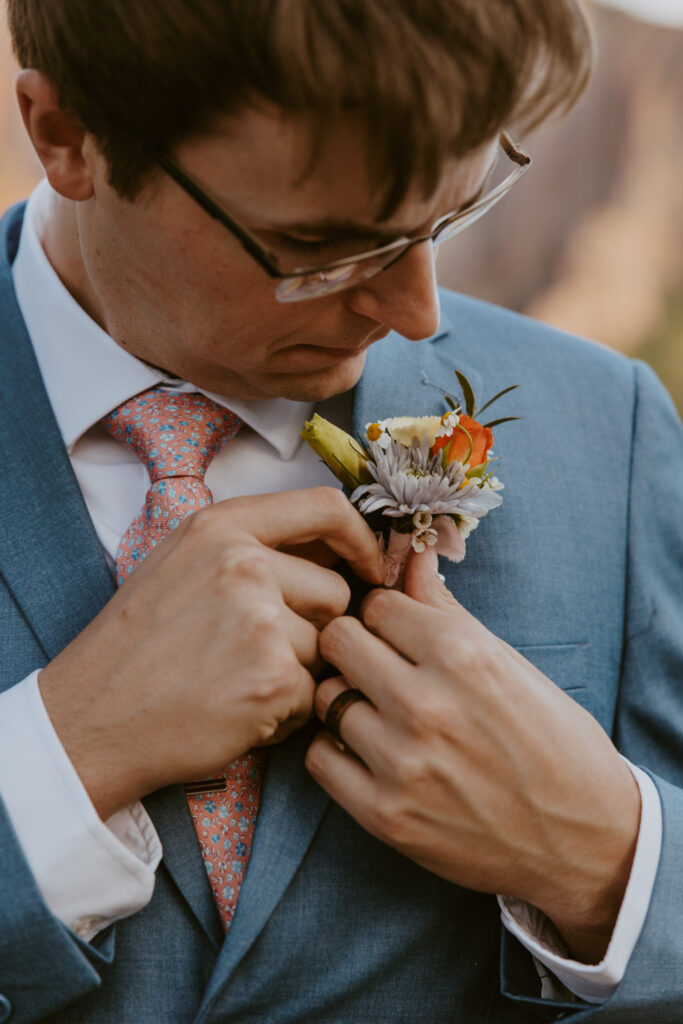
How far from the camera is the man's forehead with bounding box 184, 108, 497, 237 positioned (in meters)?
1.00

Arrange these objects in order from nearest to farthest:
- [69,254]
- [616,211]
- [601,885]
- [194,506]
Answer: [601,885] < [194,506] < [69,254] < [616,211]

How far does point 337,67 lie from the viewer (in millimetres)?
950

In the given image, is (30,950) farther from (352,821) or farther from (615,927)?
(615,927)

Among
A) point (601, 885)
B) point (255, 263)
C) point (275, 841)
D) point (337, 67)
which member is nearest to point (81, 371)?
point (255, 263)

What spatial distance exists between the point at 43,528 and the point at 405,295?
574mm

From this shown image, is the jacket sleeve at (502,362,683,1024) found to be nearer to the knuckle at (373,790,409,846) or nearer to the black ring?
the knuckle at (373,790,409,846)

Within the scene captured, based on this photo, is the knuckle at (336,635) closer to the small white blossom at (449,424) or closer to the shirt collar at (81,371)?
the small white blossom at (449,424)

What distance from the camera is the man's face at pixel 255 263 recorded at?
40.4 inches

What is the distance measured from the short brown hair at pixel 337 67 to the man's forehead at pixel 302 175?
2 centimetres

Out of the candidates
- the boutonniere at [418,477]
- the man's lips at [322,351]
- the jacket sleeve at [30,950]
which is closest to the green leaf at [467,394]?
the boutonniere at [418,477]

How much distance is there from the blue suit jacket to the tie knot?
10 cm

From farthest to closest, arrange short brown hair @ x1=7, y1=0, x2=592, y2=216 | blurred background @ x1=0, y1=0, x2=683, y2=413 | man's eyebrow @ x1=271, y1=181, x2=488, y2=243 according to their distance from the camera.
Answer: blurred background @ x1=0, y1=0, x2=683, y2=413
man's eyebrow @ x1=271, y1=181, x2=488, y2=243
short brown hair @ x1=7, y1=0, x2=592, y2=216

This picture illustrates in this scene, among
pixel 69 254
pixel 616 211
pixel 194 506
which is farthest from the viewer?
pixel 616 211

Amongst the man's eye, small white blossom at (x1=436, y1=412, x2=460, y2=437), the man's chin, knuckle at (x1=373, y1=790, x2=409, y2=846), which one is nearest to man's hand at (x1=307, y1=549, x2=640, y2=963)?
knuckle at (x1=373, y1=790, x2=409, y2=846)
